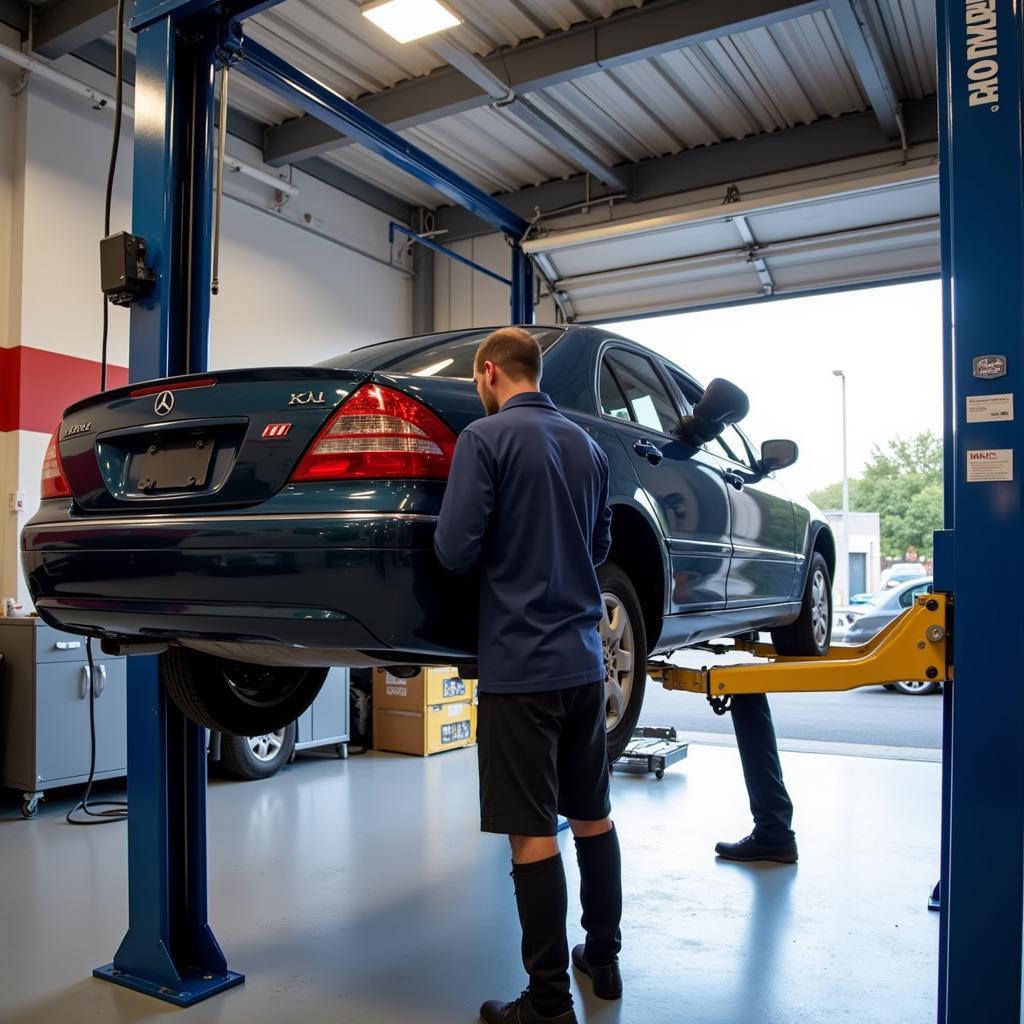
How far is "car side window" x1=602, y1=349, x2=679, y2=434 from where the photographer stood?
10.3 ft

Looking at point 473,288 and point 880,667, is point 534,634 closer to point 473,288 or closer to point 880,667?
point 880,667

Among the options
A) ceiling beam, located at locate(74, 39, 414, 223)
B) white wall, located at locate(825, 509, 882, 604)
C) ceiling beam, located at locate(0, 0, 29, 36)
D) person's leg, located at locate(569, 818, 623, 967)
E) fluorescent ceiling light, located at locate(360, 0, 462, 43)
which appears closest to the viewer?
person's leg, located at locate(569, 818, 623, 967)

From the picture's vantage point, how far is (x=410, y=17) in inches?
213

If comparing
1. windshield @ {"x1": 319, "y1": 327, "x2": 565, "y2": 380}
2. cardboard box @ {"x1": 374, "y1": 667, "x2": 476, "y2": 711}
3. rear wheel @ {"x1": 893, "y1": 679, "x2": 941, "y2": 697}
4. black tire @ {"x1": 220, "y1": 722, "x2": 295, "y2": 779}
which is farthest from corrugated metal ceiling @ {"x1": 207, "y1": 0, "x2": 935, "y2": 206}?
rear wheel @ {"x1": 893, "y1": 679, "x2": 941, "y2": 697}

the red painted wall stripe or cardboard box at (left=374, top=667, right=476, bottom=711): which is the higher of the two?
the red painted wall stripe

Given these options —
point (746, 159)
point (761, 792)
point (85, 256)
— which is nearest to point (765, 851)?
point (761, 792)

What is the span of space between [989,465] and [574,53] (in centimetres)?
521

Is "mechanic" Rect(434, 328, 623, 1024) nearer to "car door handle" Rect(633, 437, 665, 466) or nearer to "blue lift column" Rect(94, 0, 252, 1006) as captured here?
"car door handle" Rect(633, 437, 665, 466)

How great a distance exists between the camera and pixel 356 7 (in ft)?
20.1

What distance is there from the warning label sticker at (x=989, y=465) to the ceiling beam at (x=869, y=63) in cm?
457

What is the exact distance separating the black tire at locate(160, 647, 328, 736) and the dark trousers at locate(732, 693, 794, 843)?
6.66 ft

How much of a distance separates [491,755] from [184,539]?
0.85m

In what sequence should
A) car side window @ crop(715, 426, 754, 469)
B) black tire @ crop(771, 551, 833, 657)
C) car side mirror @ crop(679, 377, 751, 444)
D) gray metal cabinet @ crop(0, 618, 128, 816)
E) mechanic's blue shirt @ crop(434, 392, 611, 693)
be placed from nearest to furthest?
mechanic's blue shirt @ crop(434, 392, 611, 693), car side mirror @ crop(679, 377, 751, 444), car side window @ crop(715, 426, 754, 469), black tire @ crop(771, 551, 833, 657), gray metal cabinet @ crop(0, 618, 128, 816)

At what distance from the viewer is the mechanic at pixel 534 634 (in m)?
2.17
